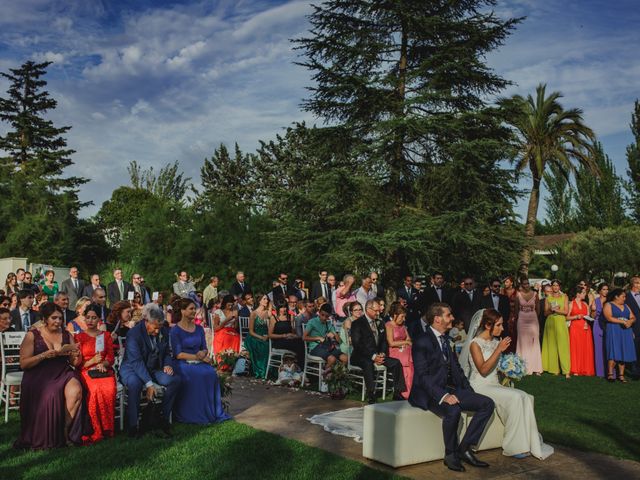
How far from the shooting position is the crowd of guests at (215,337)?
24.1 ft

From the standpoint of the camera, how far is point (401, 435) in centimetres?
636

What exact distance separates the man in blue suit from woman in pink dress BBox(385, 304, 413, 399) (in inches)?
142

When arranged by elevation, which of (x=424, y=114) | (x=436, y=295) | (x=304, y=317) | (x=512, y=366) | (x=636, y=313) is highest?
(x=424, y=114)

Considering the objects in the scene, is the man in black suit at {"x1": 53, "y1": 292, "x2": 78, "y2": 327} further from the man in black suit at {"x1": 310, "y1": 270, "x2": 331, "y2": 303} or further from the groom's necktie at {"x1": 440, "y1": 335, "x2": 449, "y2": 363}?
the groom's necktie at {"x1": 440, "y1": 335, "x2": 449, "y2": 363}

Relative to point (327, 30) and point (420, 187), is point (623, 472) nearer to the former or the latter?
point (420, 187)

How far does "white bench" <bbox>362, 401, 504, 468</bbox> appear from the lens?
637cm

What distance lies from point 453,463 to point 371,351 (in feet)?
13.0

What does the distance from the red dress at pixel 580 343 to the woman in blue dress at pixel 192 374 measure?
26.6 feet

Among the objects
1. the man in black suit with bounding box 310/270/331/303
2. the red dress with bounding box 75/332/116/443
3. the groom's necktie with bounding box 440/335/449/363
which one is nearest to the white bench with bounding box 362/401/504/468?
the groom's necktie with bounding box 440/335/449/363

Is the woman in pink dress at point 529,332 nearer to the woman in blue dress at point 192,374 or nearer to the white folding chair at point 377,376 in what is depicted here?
the white folding chair at point 377,376

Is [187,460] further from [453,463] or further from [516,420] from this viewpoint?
[516,420]

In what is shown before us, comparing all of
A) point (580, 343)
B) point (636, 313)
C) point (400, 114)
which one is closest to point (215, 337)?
point (580, 343)

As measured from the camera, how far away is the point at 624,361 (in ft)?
40.9

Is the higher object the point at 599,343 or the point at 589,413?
the point at 599,343
